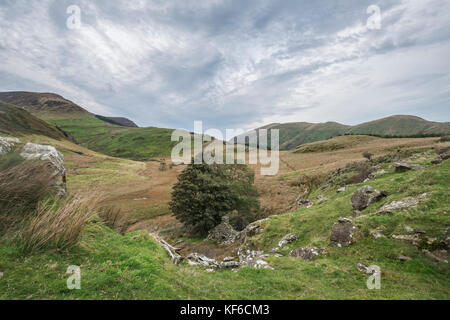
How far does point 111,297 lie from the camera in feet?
15.0

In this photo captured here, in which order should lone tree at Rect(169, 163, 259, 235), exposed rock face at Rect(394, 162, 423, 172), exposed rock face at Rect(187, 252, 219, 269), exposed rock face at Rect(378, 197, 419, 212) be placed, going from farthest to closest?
lone tree at Rect(169, 163, 259, 235)
exposed rock face at Rect(394, 162, 423, 172)
exposed rock face at Rect(187, 252, 219, 269)
exposed rock face at Rect(378, 197, 419, 212)

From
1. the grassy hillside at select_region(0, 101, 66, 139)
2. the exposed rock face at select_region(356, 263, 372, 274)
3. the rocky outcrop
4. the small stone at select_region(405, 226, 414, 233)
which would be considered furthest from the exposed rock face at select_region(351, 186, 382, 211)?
the grassy hillside at select_region(0, 101, 66, 139)

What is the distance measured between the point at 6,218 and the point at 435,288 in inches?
531

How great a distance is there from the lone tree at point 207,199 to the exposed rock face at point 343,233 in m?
A: 13.1

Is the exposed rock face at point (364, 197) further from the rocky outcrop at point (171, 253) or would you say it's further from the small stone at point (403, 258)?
the rocky outcrop at point (171, 253)

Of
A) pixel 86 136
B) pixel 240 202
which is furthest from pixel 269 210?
pixel 86 136

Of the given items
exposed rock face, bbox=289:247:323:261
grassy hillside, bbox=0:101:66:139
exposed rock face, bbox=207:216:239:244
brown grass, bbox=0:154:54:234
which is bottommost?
exposed rock face, bbox=207:216:239:244

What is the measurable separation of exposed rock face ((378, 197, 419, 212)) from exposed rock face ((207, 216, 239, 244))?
1266 centimetres

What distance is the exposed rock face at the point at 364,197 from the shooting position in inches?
452

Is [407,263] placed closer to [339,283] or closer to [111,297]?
[339,283]

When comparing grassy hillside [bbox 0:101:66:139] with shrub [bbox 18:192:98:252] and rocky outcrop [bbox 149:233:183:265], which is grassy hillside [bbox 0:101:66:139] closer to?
rocky outcrop [bbox 149:233:183:265]

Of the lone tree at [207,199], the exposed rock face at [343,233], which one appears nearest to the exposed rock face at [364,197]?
the exposed rock face at [343,233]

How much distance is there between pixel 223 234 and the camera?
19875mm

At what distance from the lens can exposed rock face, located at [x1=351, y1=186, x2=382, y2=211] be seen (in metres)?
11.5
